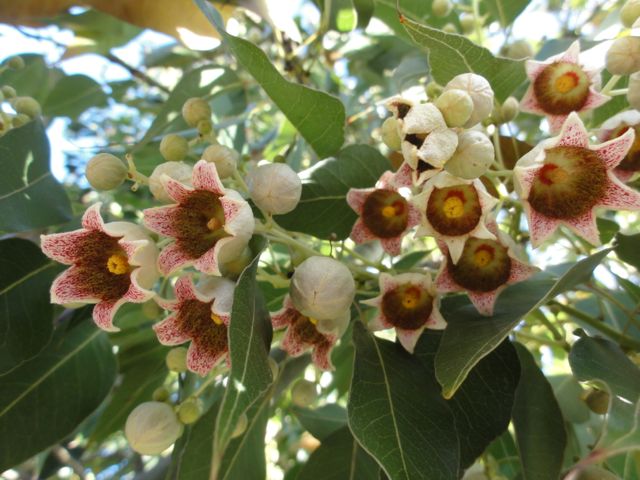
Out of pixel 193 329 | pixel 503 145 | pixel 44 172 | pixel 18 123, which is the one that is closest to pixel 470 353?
pixel 193 329

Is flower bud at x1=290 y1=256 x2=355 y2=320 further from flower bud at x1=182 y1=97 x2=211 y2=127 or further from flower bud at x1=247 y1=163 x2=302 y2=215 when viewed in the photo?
flower bud at x1=182 y1=97 x2=211 y2=127

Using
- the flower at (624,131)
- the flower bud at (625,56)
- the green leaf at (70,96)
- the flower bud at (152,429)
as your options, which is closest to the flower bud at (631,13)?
the flower bud at (625,56)

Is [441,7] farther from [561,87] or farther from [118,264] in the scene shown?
[118,264]

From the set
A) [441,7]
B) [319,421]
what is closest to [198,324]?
[319,421]

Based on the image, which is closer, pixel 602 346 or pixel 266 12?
pixel 602 346

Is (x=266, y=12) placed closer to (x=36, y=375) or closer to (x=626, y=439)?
(x=36, y=375)

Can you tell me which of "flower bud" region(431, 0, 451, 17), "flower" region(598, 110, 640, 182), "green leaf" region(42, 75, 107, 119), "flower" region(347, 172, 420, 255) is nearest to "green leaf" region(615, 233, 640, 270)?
"flower" region(598, 110, 640, 182)
